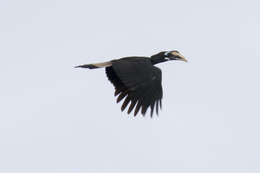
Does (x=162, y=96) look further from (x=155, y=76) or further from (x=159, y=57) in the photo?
(x=159, y=57)

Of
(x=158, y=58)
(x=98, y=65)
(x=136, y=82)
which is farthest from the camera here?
(x=158, y=58)

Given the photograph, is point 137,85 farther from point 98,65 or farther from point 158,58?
point 158,58

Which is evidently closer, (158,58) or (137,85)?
(137,85)

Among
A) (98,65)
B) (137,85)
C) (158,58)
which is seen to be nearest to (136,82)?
(137,85)

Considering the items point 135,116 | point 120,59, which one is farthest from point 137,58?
point 135,116

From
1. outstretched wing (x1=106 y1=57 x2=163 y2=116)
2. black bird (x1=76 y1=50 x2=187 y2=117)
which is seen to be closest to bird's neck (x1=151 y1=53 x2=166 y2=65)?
black bird (x1=76 y1=50 x2=187 y2=117)

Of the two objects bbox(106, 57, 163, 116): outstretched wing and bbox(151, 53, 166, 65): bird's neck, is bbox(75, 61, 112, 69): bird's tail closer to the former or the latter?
bbox(106, 57, 163, 116): outstretched wing

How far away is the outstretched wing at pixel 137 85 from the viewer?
58.9 feet

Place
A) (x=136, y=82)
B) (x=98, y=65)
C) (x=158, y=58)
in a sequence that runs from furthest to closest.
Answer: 1. (x=158, y=58)
2. (x=98, y=65)
3. (x=136, y=82)

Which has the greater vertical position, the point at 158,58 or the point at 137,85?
the point at 158,58

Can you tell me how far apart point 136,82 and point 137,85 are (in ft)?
0.20

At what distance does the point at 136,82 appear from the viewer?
17.9m

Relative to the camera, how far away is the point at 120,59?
19000mm

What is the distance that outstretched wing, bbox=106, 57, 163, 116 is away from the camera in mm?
17938
